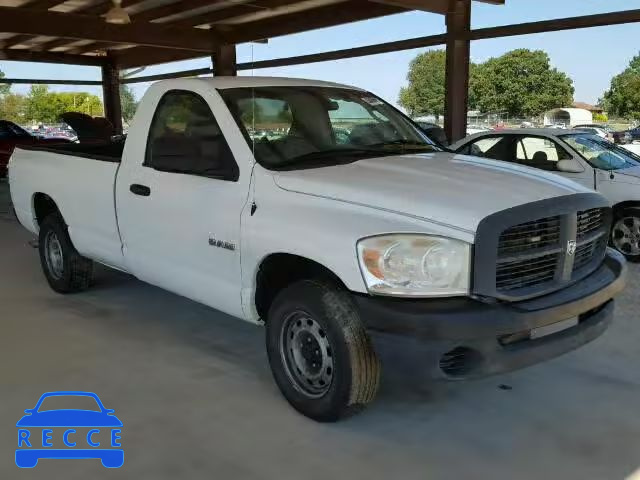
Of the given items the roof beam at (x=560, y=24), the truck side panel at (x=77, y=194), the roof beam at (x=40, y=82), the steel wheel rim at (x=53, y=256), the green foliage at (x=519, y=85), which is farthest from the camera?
the green foliage at (x=519, y=85)

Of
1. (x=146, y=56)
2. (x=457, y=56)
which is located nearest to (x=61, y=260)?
(x=457, y=56)

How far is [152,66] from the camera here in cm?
2170

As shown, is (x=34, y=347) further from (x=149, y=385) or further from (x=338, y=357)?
(x=338, y=357)

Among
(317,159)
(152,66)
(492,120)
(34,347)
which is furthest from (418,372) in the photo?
(152,66)

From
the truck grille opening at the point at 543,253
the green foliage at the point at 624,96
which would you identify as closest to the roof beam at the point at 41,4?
the truck grille opening at the point at 543,253

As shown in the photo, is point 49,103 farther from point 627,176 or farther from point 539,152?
point 627,176

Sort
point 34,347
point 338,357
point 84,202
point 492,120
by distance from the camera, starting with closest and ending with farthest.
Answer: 1. point 338,357
2. point 34,347
3. point 84,202
4. point 492,120

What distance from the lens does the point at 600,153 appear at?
743 cm

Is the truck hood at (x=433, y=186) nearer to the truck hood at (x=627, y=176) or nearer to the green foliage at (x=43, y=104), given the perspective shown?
A: the truck hood at (x=627, y=176)

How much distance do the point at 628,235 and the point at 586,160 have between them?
0.99 m

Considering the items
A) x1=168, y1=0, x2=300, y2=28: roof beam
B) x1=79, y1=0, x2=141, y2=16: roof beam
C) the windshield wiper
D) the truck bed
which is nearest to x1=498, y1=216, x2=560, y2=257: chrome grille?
the windshield wiper

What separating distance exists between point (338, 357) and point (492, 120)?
1743 cm

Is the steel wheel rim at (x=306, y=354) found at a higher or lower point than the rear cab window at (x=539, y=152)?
lower

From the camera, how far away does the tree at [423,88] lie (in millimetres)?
25547
